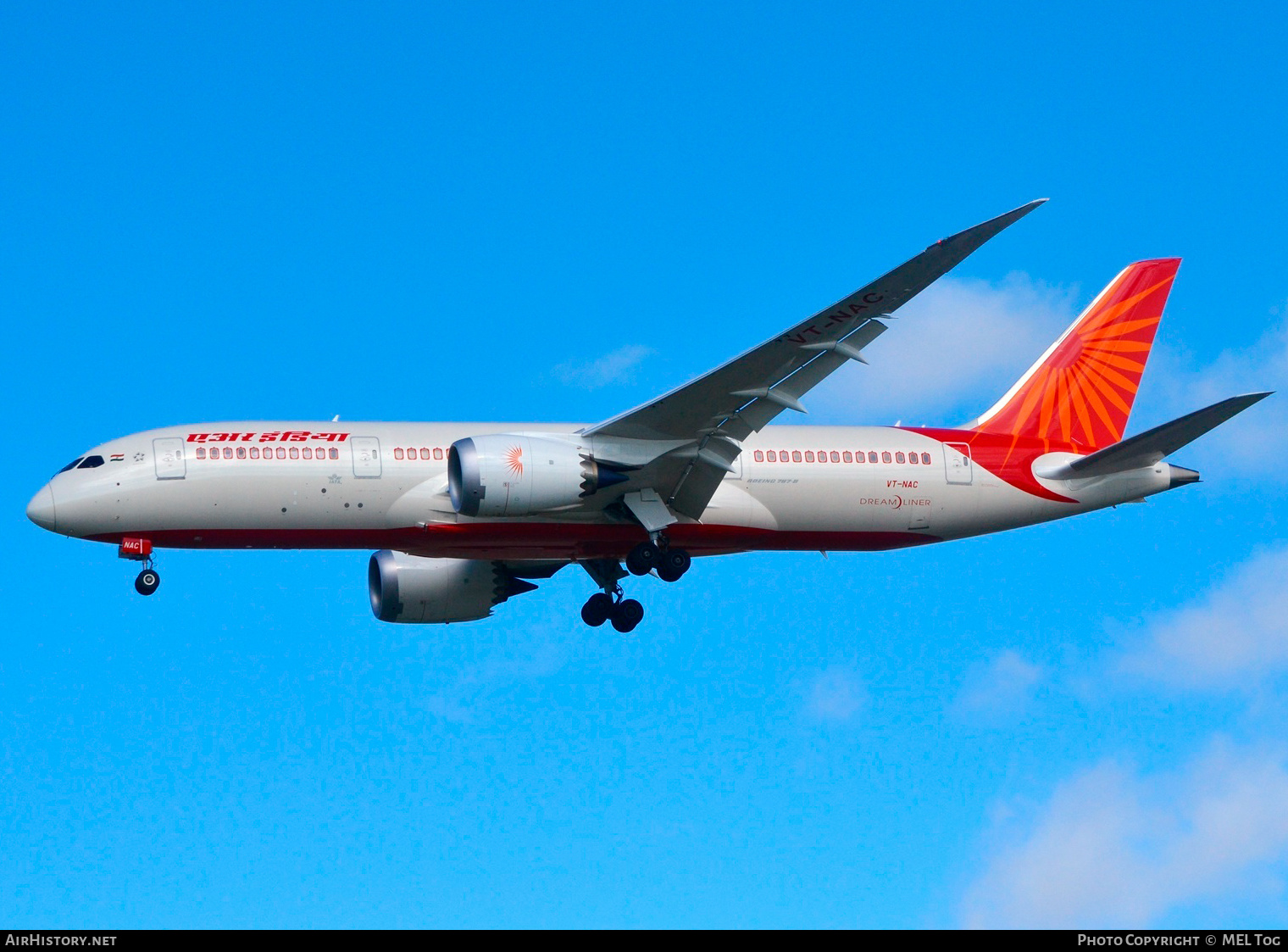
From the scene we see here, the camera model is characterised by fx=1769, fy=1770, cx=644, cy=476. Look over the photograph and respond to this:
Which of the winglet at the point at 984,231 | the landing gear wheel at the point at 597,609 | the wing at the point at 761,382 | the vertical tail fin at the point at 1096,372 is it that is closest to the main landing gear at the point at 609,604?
the landing gear wheel at the point at 597,609

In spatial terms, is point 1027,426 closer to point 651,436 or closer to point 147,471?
point 651,436

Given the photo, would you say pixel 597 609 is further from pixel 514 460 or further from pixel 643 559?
pixel 514 460

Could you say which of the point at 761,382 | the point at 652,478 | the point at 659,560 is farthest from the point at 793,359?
the point at 659,560

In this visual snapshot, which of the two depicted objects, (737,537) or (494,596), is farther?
(494,596)

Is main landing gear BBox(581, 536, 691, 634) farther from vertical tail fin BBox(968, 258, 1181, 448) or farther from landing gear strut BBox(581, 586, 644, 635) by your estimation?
vertical tail fin BBox(968, 258, 1181, 448)

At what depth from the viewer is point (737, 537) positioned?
130 feet

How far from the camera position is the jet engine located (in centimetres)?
3581

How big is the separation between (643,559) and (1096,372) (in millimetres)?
12984

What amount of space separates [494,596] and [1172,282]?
1891cm

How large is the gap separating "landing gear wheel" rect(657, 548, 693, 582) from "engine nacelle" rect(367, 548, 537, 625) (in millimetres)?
6246

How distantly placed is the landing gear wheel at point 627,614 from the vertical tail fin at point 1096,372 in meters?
9.16

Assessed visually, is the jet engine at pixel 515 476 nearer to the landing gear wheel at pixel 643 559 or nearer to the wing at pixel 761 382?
the wing at pixel 761 382
